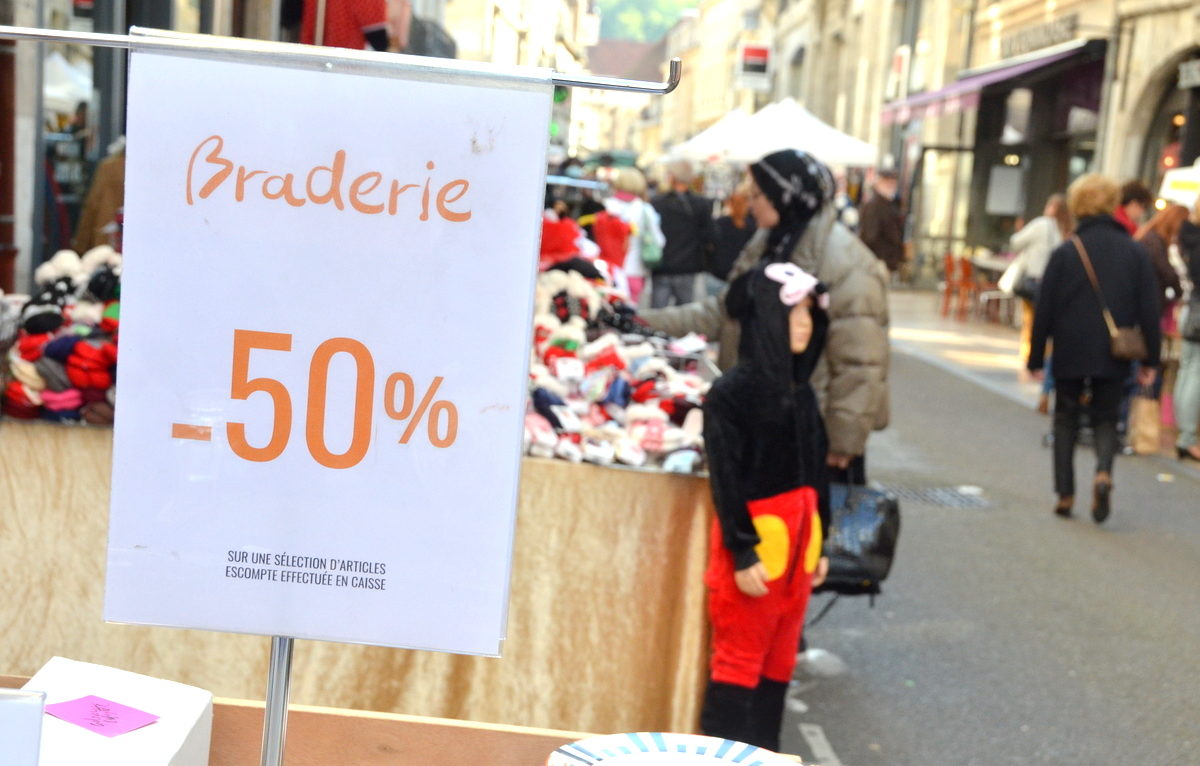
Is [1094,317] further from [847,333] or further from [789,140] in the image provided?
[789,140]

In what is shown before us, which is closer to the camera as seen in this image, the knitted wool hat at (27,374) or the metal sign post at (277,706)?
the metal sign post at (277,706)

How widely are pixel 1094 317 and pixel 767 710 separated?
4.35 m

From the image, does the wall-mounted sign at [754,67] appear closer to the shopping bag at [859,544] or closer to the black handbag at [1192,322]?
the black handbag at [1192,322]

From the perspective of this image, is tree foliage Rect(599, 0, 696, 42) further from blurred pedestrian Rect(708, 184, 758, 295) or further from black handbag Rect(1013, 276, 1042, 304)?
black handbag Rect(1013, 276, 1042, 304)

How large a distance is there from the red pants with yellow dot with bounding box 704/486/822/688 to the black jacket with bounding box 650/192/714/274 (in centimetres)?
979

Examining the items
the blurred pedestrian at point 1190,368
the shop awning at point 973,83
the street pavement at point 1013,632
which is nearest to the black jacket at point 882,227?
the shop awning at point 973,83

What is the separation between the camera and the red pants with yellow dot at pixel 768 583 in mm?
3488

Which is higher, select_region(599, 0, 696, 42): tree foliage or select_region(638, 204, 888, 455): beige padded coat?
select_region(599, 0, 696, 42): tree foliage

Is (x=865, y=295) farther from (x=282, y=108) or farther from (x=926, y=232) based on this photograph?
(x=926, y=232)

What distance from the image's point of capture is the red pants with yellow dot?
349 cm

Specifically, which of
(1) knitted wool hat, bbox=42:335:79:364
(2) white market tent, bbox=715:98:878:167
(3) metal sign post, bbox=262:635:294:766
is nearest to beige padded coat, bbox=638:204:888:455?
(1) knitted wool hat, bbox=42:335:79:364

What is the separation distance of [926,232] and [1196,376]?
62.1 feet

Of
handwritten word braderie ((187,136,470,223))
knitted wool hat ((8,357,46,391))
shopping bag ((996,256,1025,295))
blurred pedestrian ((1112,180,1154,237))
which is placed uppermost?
blurred pedestrian ((1112,180,1154,237))

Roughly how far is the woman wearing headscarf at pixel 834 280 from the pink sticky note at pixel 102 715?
299 centimetres
